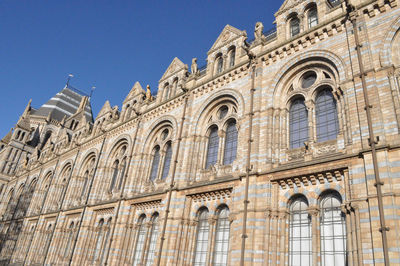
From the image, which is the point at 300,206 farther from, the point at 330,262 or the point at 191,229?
the point at 191,229

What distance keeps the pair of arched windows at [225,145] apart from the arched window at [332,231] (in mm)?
6812

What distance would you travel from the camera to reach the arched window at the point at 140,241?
22125mm

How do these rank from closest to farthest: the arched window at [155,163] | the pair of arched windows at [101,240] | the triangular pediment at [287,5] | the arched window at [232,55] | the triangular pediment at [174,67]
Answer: the triangular pediment at [287,5]
the arched window at [232,55]
the arched window at [155,163]
the pair of arched windows at [101,240]
the triangular pediment at [174,67]

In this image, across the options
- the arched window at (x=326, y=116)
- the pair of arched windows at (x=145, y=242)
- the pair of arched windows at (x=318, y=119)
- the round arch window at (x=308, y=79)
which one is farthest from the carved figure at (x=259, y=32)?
the pair of arched windows at (x=145, y=242)

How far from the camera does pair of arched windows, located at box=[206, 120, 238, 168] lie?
64.3ft

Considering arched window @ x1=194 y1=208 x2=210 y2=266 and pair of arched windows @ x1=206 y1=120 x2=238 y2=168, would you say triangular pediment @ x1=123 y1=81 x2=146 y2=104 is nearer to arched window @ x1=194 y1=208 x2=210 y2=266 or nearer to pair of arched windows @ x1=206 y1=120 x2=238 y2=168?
pair of arched windows @ x1=206 y1=120 x2=238 y2=168

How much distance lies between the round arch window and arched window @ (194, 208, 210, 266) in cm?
949

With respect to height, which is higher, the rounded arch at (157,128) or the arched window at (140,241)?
the rounded arch at (157,128)

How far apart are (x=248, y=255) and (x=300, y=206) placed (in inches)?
132

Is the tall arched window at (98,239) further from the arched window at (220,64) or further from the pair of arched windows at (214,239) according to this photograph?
the arched window at (220,64)

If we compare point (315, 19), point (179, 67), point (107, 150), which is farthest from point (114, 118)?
point (315, 19)

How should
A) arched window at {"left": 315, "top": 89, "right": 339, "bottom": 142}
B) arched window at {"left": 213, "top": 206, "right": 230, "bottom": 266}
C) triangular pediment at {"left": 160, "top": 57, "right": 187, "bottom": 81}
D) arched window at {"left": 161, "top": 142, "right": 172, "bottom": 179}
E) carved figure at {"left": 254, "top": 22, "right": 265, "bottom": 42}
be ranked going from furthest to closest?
triangular pediment at {"left": 160, "top": 57, "right": 187, "bottom": 81}, arched window at {"left": 161, "top": 142, "right": 172, "bottom": 179}, carved figure at {"left": 254, "top": 22, "right": 265, "bottom": 42}, arched window at {"left": 213, "top": 206, "right": 230, "bottom": 266}, arched window at {"left": 315, "top": 89, "right": 339, "bottom": 142}

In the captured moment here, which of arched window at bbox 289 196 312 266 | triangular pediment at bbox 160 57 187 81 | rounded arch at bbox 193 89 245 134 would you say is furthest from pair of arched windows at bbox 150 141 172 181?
arched window at bbox 289 196 312 266

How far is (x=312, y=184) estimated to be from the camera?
46.4 ft
